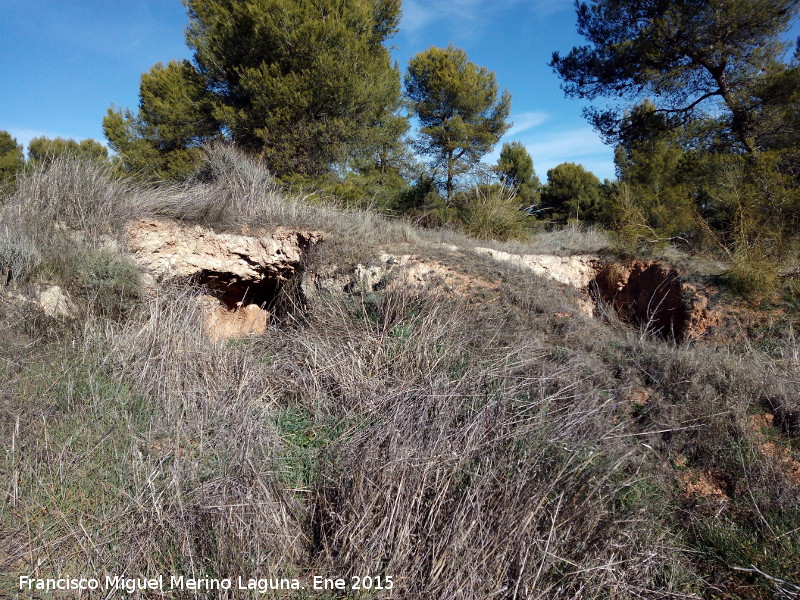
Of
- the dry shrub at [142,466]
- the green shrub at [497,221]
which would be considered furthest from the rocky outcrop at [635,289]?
the dry shrub at [142,466]

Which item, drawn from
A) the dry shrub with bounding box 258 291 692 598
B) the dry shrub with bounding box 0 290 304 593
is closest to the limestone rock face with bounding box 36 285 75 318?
the dry shrub with bounding box 0 290 304 593

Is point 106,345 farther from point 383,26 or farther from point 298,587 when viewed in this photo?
point 383,26

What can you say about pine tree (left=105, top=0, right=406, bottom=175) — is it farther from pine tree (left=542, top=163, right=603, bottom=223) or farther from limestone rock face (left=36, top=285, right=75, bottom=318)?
pine tree (left=542, top=163, right=603, bottom=223)

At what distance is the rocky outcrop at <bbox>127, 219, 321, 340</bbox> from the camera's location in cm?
622

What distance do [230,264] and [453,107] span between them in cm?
1282

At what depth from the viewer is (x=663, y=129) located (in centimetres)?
1099

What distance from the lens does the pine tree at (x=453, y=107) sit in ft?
53.6

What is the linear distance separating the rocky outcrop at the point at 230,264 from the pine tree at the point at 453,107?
10224mm

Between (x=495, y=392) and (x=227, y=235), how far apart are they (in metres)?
5.03

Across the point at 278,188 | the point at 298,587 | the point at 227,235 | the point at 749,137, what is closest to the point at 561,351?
the point at 298,587

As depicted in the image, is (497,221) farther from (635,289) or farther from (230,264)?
(230,264)

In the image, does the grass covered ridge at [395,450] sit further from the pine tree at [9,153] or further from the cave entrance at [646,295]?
the pine tree at [9,153]

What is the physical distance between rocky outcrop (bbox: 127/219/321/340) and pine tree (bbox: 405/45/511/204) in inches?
403

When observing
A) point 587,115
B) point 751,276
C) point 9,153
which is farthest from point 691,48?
point 9,153
